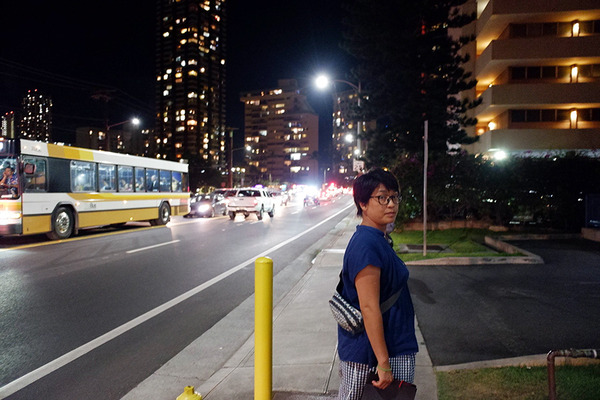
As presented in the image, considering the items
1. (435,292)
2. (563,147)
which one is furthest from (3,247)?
(563,147)

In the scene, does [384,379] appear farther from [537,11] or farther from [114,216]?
[537,11]

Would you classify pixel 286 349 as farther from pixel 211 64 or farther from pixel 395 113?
pixel 211 64

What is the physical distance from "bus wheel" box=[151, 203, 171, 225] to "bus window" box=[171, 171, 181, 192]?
4.08 ft

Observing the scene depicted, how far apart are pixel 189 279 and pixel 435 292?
190 inches

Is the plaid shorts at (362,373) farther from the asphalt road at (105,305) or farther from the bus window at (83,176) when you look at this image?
the bus window at (83,176)

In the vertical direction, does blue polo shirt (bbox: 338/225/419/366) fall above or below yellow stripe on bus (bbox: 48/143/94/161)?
below

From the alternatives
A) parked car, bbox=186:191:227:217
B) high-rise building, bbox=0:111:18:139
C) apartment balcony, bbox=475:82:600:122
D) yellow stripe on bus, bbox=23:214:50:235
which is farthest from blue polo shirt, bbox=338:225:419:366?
apartment balcony, bbox=475:82:600:122

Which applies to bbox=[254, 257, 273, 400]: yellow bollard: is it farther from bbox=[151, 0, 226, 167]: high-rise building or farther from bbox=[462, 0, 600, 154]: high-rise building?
bbox=[151, 0, 226, 167]: high-rise building

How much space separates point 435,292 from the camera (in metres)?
7.47

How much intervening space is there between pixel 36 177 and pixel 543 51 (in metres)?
32.7

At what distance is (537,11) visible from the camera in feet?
101

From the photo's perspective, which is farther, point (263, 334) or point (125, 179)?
point (125, 179)

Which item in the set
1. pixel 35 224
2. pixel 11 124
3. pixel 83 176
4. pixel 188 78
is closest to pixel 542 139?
pixel 83 176

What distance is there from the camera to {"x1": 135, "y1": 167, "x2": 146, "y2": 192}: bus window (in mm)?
18969
